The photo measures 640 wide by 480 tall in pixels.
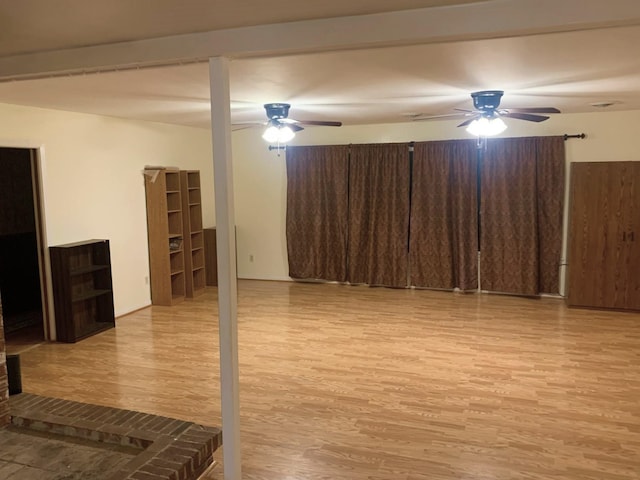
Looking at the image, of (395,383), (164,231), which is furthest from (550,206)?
(164,231)

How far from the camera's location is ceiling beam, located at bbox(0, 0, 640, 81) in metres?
1.98

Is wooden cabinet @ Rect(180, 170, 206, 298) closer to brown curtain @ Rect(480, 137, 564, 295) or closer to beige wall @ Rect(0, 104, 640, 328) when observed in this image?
beige wall @ Rect(0, 104, 640, 328)

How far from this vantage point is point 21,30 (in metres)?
2.40

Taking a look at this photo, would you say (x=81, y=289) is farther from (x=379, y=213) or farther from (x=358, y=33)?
(x=358, y=33)

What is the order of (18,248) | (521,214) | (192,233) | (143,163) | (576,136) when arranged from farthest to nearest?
(192,233) → (521,214) → (143,163) → (576,136) → (18,248)

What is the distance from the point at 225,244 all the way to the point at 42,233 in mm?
3364

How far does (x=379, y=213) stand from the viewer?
718cm

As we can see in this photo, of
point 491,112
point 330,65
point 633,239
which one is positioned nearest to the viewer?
point 330,65

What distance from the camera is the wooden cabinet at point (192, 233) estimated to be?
6.84 m

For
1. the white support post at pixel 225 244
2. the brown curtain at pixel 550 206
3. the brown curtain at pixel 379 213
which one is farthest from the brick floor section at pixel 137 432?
the brown curtain at pixel 550 206

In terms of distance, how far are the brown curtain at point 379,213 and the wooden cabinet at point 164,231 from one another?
2.44 metres

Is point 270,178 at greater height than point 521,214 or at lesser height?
greater

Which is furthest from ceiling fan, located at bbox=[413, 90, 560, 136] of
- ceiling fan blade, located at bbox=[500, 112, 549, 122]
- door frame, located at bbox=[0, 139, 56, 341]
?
door frame, located at bbox=[0, 139, 56, 341]

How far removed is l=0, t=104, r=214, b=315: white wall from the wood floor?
0.75 meters
